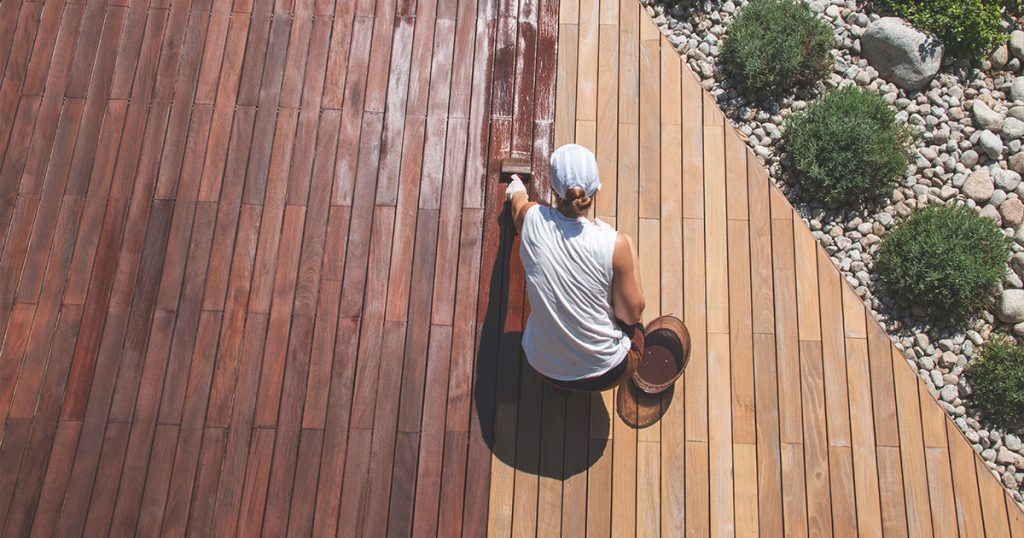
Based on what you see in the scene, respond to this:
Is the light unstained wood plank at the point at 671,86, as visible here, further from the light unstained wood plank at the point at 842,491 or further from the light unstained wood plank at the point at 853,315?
the light unstained wood plank at the point at 842,491

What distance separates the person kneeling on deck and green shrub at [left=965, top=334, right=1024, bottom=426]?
186 cm

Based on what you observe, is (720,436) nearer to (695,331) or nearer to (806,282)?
(695,331)

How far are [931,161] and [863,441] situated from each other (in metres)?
1.58

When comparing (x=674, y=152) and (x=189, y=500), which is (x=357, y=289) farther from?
(x=674, y=152)

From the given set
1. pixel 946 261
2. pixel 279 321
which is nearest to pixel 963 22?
pixel 946 261

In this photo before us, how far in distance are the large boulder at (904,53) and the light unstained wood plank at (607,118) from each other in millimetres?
1449

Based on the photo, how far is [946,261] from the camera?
11.8 feet

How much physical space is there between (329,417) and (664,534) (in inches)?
64.6

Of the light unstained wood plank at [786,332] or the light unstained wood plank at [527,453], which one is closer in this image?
the light unstained wood plank at [527,453]

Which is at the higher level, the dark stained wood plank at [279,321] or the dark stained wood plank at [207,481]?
the dark stained wood plank at [279,321]

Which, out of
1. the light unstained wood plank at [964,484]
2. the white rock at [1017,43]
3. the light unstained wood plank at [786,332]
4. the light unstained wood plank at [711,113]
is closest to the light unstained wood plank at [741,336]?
the light unstained wood plank at [786,332]

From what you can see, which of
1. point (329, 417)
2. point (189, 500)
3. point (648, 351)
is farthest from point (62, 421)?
point (648, 351)

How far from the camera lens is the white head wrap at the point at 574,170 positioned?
2775 mm

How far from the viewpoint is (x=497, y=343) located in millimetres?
3621
